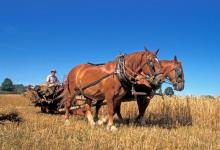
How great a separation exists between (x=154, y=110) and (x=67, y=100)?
4926 millimetres

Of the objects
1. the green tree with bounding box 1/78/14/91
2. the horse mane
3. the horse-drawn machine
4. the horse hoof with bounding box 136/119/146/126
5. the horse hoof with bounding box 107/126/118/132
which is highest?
the green tree with bounding box 1/78/14/91

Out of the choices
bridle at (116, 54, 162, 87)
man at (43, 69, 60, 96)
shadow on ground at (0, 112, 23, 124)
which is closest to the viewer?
shadow on ground at (0, 112, 23, 124)

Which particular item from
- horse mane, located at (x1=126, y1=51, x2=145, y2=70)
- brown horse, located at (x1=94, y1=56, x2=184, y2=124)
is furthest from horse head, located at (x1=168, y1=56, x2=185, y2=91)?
horse mane, located at (x1=126, y1=51, x2=145, y2=70)

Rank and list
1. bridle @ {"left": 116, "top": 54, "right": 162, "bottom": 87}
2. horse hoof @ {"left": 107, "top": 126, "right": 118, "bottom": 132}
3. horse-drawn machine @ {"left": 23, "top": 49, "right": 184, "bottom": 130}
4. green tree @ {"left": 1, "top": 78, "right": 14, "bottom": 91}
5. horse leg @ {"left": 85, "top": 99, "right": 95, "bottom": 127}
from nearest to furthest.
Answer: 1. horse hoof @ {"left": 107, "top": 126, "right": 118, "bottom": 132}
2. bridle @ {"left": 116, "top": 54, "right": 162, "bottom": 87}
3. horse-drawn machine @ {"left": 23, "top": 49, "right": 184, "bottom": 130}
4. horse leg @ {"left": 85, "top": 99, "right": 95, "bottom": 127}
5. green tree @ {"left": 1, "top": 78, "right": 14, "bottom": 91}

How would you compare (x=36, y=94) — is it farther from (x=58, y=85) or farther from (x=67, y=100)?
(x=67, y=100)

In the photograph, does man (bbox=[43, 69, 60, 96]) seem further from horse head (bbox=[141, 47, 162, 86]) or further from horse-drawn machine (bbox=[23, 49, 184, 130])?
horse head (bbox=[141, 47, 162, 86])

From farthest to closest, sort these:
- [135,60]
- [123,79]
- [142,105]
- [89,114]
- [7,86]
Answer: [7,86], [142,105], [89,114], [135,60], [123,79]

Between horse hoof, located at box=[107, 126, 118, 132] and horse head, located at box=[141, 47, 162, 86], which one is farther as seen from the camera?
horse head, located at box=[141, 47, 162, 86]

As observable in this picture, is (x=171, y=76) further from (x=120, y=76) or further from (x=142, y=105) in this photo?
(x=120, y=76)

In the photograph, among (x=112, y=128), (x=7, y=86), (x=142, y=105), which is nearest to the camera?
(x=112, y=128)

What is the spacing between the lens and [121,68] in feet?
37.9

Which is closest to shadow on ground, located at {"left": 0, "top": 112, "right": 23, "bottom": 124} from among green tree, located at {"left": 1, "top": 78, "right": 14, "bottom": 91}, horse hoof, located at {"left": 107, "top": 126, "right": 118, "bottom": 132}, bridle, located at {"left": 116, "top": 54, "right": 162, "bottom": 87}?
horse hoof, located at {"left": 107, "top": 126, "right": 118, "bottom": 132}

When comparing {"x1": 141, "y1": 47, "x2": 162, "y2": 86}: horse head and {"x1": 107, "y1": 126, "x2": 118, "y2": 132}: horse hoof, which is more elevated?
{"x1": 141, "y1": 47, "x2": 162, "y2": 86}: horse head

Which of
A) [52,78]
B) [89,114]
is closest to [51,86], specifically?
[52,78]
